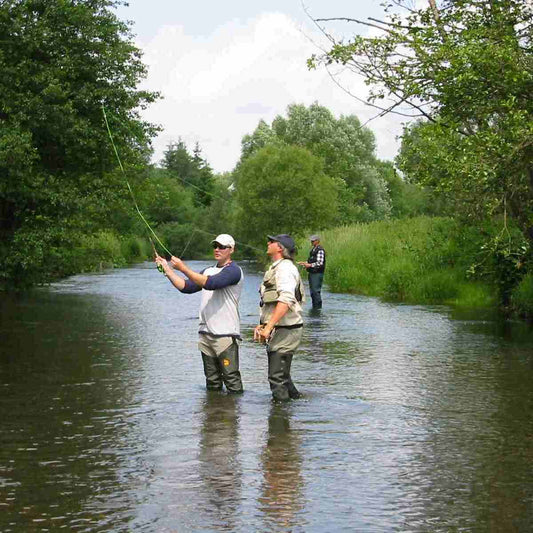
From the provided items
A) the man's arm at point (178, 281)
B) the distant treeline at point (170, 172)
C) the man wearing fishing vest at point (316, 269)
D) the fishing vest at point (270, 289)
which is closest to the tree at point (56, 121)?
the distant treeline at point (170, 172)

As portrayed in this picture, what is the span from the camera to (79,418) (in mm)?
10188

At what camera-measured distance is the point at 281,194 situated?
3127 inches

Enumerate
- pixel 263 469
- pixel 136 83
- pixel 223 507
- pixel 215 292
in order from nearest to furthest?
pixel 223 507
pixel 263 469
pixel 215 292
pixel 136 83

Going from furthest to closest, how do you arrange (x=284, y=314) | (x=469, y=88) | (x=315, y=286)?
(x=315, y=286), (x=469, y=88), (x=284, y=314)

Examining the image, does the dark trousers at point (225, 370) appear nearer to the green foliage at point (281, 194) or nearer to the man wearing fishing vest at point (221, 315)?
the man wearing fishing vest at point (221, 315)

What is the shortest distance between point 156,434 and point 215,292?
2.48 m

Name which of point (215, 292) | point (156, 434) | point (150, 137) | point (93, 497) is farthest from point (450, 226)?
point (93, 497)

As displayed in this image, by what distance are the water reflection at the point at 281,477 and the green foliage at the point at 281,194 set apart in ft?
226

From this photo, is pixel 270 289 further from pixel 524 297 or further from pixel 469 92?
pixel 524 297

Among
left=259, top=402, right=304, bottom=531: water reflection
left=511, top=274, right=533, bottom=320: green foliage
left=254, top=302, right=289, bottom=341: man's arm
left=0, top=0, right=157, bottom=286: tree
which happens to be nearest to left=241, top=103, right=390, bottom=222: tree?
left=0, top=0, right=157, bottom=286: tree

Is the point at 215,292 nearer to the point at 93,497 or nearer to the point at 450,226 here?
the point at 93,497

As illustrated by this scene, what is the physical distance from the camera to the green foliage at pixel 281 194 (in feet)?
258

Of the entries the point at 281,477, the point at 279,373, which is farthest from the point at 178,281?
the point at 281,477

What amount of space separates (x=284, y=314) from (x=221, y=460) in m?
2.73
